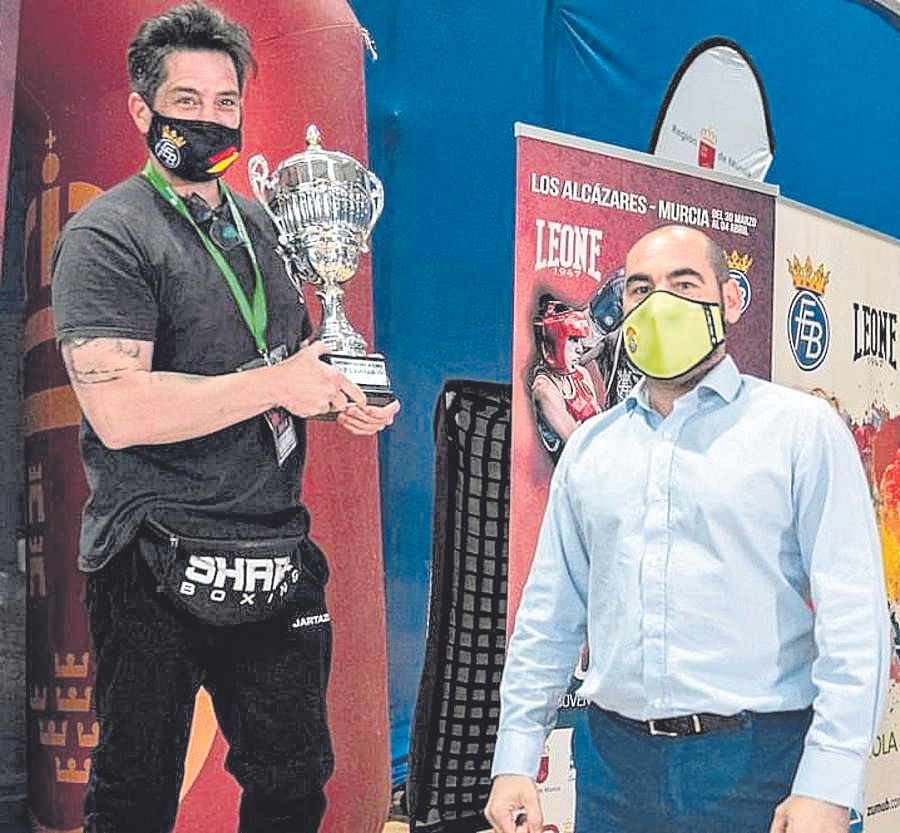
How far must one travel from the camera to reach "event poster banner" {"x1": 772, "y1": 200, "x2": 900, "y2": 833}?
3.33 meters

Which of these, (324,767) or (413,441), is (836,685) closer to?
(324,767)

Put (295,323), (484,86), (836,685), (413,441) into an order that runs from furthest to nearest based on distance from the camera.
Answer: (484,86), (413,441), (295,323), (836,685)

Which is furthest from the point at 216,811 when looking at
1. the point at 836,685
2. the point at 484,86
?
the point at 484,86

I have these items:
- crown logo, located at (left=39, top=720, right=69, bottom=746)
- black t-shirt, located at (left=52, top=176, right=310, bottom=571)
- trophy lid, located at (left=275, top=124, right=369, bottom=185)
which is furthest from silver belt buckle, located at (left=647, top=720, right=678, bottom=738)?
trophy lid, located at (left=275, top=124, right=369, bottom=185)

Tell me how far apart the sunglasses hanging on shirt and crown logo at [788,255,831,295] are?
1550mm

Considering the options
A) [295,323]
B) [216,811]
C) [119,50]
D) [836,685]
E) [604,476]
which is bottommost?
[216,811]

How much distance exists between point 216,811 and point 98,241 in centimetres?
90

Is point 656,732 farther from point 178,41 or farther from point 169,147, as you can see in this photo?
point 178,41

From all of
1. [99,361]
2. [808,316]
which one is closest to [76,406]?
[99,361]

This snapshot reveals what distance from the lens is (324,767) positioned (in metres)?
2.33

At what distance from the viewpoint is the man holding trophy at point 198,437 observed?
2139 millimetres

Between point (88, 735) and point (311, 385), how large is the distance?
65 cm

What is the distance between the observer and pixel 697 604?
7.06 ft

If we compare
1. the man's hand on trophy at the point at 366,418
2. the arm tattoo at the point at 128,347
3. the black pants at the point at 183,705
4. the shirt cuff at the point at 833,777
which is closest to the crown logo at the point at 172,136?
the arm tattoo at the point at 128,347
